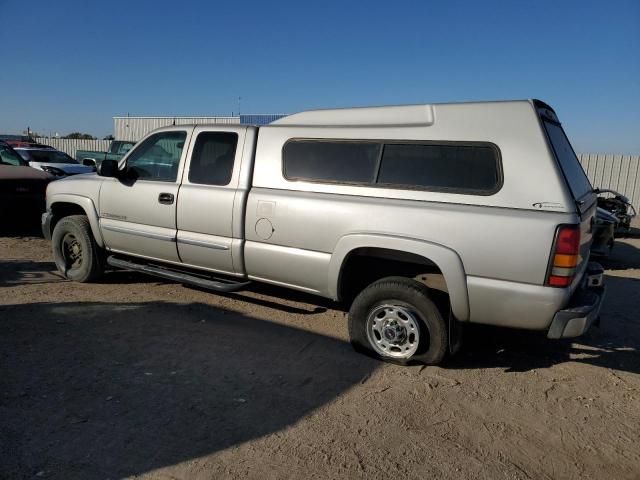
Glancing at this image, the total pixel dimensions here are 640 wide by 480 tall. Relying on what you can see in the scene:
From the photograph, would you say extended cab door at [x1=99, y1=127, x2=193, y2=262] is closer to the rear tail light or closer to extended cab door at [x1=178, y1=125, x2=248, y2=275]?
extended cab door at [x1=178, y1=125, x2=248, y2=275]

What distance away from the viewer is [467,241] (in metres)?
3.70

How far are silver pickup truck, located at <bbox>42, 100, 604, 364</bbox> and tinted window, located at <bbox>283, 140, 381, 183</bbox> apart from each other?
1cm

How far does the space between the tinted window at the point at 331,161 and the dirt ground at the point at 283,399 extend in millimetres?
1570

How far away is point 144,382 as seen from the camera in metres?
3.79

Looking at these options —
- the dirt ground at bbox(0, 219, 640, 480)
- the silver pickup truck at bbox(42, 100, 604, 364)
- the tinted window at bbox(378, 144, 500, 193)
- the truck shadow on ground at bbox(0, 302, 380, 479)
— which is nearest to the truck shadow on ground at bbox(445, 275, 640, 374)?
the dirt ground at bbox(0, 219, 640, 480)

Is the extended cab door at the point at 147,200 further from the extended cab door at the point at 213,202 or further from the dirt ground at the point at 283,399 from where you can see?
the dirt ground at the point at 283,399

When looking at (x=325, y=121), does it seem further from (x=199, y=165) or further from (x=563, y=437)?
(x=563, y=437)

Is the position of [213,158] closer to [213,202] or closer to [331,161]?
[213,202]

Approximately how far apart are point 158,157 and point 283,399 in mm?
3338

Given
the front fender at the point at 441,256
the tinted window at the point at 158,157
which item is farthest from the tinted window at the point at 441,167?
the tinted window at the point at 158,157

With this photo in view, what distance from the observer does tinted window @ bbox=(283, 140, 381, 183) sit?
4.34 metres

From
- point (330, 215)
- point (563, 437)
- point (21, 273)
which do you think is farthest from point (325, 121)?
point (21, 273)

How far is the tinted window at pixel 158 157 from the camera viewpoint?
18.1ft

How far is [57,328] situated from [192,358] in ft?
5.03
